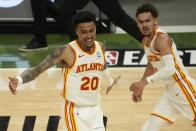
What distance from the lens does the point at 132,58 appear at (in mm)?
7105

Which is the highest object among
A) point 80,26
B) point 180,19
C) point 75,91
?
point 80,26

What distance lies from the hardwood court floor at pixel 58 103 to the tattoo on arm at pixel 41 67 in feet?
4.42

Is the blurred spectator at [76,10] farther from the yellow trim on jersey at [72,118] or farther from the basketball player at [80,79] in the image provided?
the yellow trim on jersey at [72,118]

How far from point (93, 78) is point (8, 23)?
4.82 m

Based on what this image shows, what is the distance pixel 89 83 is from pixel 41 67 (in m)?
0.39

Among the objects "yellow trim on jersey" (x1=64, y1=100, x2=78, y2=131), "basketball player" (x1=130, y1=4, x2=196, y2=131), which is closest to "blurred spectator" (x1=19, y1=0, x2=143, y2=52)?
"basketball player" (x1=130, y1=4, x2=196, y2=131)

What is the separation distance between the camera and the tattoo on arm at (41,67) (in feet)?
12.2

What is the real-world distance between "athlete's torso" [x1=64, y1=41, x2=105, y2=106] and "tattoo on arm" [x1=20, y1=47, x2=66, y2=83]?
0.42 feet

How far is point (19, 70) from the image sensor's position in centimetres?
666

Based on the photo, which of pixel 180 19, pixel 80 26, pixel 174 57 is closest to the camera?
pixel 80 26

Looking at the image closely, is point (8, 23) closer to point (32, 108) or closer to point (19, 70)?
Result: point (19, 70)

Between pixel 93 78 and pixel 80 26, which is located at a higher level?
pixel 80 26

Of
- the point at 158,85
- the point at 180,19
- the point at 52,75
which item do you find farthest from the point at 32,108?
the point at 180,19

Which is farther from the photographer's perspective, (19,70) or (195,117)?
(19,70)
